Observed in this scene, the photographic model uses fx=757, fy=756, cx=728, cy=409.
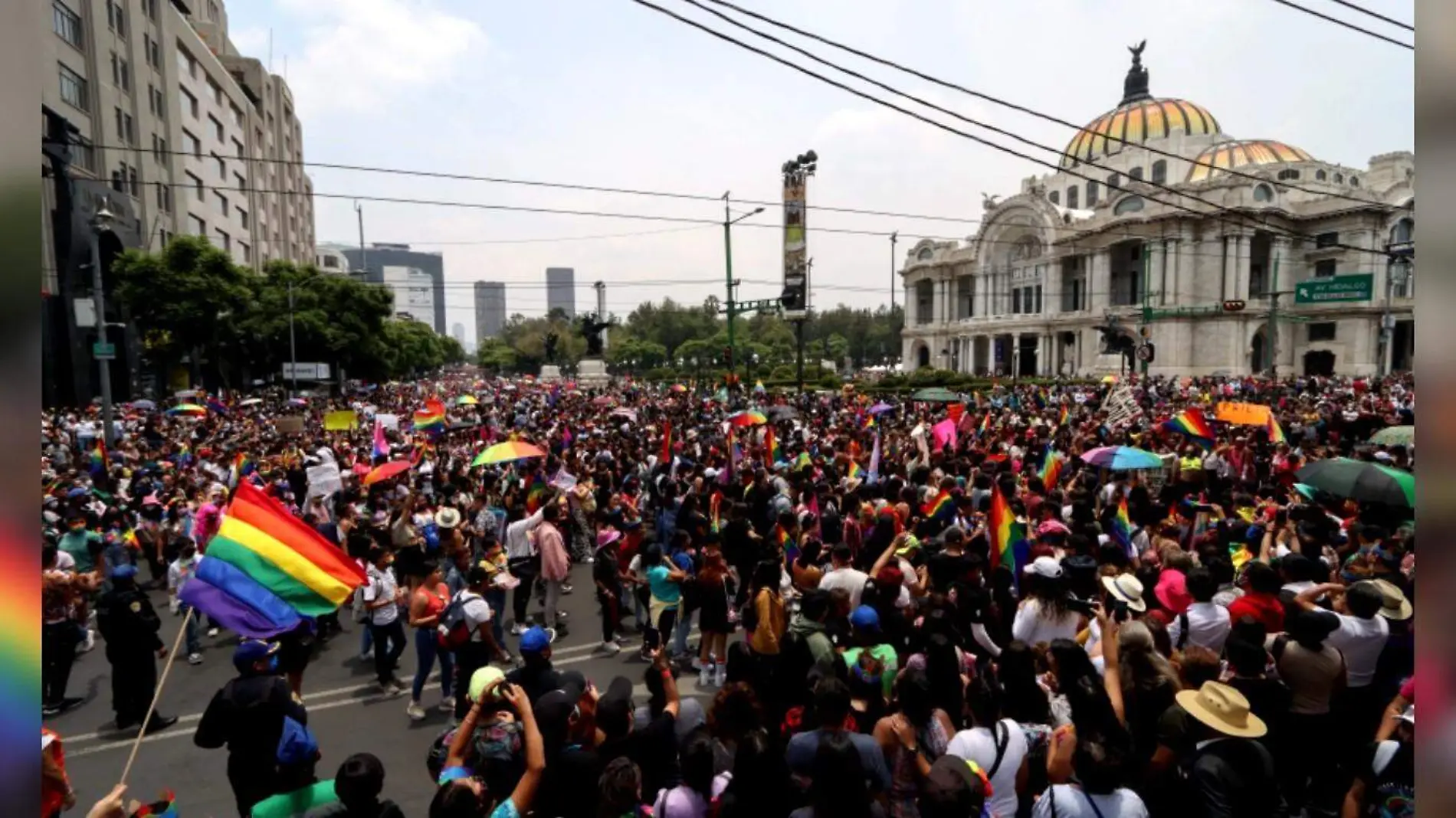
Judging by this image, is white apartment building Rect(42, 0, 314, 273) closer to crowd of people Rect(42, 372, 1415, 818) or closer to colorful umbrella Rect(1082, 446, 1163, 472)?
crowd of people Rect(42, 372, 1415, 818)

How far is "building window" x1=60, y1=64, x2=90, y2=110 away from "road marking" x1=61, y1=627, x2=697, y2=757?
38564 mm

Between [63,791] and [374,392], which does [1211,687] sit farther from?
[374,392]

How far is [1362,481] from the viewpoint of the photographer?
7.10m

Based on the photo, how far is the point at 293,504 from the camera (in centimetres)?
1162

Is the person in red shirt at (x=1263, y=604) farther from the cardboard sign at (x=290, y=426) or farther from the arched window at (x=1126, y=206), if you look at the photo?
the arched window at (x=1126, y=206)

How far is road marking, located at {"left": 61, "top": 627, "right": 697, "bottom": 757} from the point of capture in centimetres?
597

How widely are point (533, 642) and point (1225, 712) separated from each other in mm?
3223

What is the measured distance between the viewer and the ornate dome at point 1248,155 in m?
60.7

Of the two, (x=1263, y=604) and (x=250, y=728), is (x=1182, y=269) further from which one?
(x=250, y=728)

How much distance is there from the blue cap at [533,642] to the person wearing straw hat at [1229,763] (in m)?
3.07

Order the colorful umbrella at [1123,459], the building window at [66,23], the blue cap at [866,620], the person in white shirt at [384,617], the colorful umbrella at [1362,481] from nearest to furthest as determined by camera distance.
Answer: the blue cap at [866,620] < the person in white shirt at [384,617] < the colorful umbrella at [1362,481] < the colorful umbrella at [1123,459] < the building window at [66,23]

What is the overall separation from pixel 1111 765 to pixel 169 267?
40536 millimetres

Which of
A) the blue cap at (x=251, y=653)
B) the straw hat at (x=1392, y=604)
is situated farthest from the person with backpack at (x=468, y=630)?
the straw hat at (x=1392, y=604)

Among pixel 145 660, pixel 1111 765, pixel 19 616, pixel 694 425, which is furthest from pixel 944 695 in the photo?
pixel 694 425
